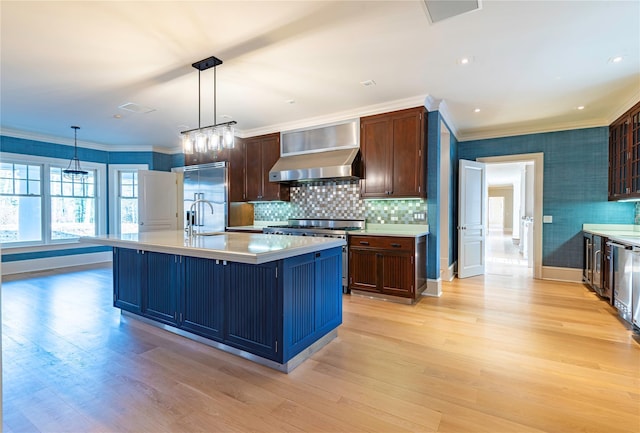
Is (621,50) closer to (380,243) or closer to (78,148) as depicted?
(380,243)

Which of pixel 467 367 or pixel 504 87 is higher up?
pixel 504 87

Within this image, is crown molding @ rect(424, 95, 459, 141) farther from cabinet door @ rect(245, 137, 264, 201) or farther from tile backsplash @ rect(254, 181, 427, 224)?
cabinet door @ rect(245, 137, 264, 201)

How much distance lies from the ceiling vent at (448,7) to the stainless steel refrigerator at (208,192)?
433 cm

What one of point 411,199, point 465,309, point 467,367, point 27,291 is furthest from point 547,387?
point 27,291

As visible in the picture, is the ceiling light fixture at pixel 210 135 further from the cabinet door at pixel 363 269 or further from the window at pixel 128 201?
the window at pixel 128 201

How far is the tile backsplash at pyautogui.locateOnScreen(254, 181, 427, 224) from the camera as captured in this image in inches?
181

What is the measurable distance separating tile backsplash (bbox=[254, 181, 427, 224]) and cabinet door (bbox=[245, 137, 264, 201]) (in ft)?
1.34

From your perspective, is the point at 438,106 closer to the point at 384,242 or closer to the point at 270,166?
the point at 384,242

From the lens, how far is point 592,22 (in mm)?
2516

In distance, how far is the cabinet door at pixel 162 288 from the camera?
289 centimetres

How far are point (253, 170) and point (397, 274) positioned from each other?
3.15m

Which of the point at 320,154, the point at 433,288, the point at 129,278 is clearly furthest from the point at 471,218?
the point at 129,278

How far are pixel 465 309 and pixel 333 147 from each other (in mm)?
2790

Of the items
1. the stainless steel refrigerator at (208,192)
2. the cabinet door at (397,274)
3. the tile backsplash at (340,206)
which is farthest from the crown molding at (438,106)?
the stainless steel refrigerator at (208,192)
